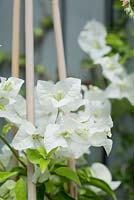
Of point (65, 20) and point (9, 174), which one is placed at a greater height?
point (65, 20)

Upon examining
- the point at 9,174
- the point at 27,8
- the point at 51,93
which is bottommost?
the point at 9,174

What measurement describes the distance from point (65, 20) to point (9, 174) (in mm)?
764

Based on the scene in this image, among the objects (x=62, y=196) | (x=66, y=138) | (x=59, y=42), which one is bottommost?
(x=62, y=196)

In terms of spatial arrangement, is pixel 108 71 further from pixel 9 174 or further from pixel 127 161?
pixel 9 174

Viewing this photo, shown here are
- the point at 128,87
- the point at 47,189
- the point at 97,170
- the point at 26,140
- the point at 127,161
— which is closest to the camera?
the point at 26,140

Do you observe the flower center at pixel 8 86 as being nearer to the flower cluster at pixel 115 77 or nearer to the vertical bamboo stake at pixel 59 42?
the vertical bamboo stake at pixel 59 42

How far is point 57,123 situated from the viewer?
727 millimetres

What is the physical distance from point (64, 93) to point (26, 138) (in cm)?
9

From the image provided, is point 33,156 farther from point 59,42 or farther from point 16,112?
point 59,42

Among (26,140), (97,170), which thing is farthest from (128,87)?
(26,140)

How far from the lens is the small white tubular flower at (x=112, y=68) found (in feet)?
3.66

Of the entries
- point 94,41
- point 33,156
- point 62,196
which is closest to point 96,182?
point 62,196

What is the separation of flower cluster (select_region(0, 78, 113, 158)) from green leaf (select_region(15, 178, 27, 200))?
0.05m

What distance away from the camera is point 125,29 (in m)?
1.41
